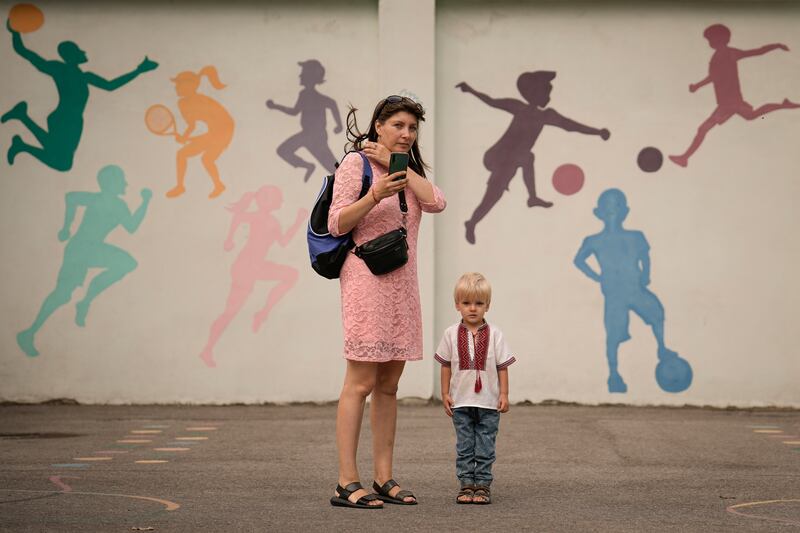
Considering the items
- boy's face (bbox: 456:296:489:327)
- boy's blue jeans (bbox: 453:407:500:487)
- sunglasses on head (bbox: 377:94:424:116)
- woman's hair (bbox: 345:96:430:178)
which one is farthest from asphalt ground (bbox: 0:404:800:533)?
sunglasses on head (bbox: 377:94:424:116)

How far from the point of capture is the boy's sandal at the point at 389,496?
A: 5652 millimetres

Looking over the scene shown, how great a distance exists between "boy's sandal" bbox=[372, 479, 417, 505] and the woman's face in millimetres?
1603

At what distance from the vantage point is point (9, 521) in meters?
5.04

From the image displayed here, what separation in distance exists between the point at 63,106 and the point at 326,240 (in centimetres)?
585

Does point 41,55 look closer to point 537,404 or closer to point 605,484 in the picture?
point 537,404

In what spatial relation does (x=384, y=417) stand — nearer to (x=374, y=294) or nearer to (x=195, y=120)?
(x=374, y=294)

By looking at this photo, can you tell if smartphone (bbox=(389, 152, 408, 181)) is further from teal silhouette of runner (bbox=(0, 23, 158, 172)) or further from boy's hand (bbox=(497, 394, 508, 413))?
teal silhouette of runner (bbox=(0, 23, 158, 172))

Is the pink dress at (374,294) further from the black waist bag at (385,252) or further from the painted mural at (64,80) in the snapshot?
the painted mural at (64,80)

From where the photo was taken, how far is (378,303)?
5.65 m

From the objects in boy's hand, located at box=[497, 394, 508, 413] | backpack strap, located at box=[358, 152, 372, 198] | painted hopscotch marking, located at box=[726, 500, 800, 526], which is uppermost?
backpack strap, located at box=[358, 152, 372, 198]

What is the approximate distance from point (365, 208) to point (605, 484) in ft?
6.62

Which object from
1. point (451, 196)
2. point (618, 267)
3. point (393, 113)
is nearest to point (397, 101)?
point (393, 113)

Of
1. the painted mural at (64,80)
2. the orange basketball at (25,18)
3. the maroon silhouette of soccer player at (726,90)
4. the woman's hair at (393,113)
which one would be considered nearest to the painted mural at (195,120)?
the painted mural at (64,80)

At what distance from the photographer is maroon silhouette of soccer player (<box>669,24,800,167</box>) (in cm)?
1062
